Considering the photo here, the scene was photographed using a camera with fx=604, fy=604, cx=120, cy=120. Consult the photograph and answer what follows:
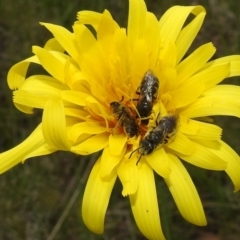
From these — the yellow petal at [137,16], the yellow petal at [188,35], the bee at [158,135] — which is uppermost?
the yellow petal at [137,16]

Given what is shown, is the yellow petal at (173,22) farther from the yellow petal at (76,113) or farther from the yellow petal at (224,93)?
the yellow petal at (76,113)

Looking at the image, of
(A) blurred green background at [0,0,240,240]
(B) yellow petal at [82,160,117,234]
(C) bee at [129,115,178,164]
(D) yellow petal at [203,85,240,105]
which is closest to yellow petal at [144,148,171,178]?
(C) bee at [129,115,178,164]

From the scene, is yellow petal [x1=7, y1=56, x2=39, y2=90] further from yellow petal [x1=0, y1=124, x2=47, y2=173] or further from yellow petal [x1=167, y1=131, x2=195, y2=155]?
yellow petal [x1=167, y1=131, x2=195, y2=155]

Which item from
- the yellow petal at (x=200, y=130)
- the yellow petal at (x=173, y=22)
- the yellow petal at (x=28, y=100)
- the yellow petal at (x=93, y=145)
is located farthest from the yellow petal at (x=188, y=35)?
the yellow petal at (x=28, y=100)

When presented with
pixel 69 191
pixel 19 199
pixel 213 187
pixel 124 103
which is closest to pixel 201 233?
pixel 213 187

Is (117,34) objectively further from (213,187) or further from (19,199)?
(19,199)
